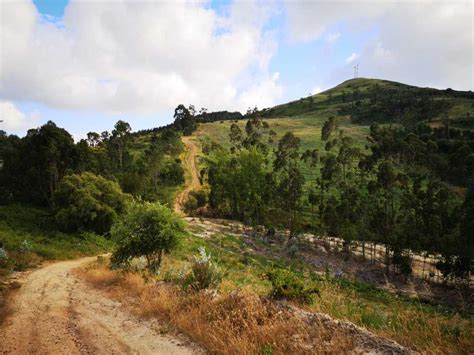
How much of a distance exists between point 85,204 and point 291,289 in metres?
33.5

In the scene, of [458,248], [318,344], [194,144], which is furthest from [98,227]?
[194,144]

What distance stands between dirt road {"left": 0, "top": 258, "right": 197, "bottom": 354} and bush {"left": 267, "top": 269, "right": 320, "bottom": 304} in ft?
8.94

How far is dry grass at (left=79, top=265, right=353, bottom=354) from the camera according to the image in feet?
24.0

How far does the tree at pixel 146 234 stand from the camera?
19.4 meters

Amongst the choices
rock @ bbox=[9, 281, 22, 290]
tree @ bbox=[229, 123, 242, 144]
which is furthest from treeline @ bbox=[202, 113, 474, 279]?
rock @ bbox=[9, 281, 22, 290]

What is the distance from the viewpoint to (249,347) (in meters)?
7.43

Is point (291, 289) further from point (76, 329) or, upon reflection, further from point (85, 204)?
point (85, 204)

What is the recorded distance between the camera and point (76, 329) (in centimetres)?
1066

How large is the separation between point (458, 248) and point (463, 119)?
392 ft

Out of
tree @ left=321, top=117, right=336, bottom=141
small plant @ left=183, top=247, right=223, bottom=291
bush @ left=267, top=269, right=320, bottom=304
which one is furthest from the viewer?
tree @ left=321, top=117, right=336, bottom=141

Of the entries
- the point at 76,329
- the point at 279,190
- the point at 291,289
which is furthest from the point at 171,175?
the point at 291,289

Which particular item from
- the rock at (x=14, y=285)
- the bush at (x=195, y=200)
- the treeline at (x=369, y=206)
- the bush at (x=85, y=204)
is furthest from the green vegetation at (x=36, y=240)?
the bush at (x=195, y=200)

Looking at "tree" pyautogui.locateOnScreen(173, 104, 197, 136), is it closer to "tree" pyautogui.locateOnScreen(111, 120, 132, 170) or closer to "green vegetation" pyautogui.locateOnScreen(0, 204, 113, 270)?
"tree" pyautogui.locateOnScreen(111, 120, 132, 170)

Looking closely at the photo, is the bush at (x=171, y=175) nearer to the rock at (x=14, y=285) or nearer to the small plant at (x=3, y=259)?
the small plant at (x=3, y=259)
